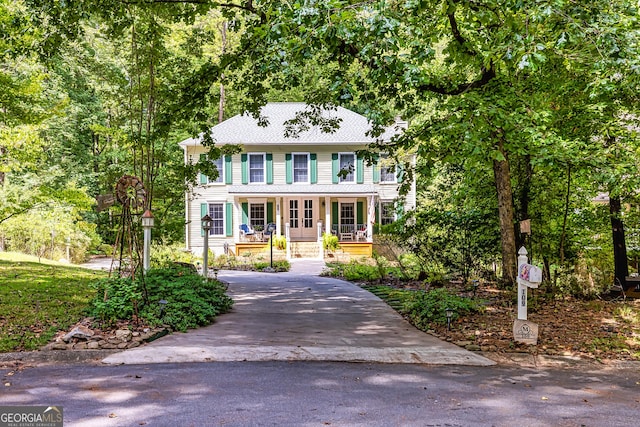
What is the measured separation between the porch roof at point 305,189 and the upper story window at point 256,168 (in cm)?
38

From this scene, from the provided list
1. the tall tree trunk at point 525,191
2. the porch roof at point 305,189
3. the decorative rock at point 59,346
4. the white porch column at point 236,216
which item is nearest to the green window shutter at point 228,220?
the white porch column at point 236,216

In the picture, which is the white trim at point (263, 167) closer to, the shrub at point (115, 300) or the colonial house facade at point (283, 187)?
the colonial house facade at point (283, 187)

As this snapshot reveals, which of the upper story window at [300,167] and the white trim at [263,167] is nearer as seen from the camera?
the white trim at [263,167]

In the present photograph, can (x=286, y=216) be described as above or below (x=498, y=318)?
above

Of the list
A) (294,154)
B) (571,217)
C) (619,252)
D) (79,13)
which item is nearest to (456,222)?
(571,217)

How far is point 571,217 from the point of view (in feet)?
35.2

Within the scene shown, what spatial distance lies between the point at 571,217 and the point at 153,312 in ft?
27.4

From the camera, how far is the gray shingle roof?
25.3 metres

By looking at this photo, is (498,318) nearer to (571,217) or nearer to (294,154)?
(571,217)

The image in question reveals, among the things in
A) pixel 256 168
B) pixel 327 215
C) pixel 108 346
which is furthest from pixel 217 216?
pixel 108 346

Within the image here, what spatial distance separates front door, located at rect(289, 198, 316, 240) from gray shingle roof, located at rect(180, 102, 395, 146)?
333cm

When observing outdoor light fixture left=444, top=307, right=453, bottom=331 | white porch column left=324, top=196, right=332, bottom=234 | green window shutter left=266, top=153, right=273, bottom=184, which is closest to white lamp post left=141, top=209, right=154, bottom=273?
outdoor light fixture left=444, top=307, right=453, bottom=331

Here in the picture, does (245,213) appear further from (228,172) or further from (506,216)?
(506,216)

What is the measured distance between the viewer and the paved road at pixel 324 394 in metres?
3.97
